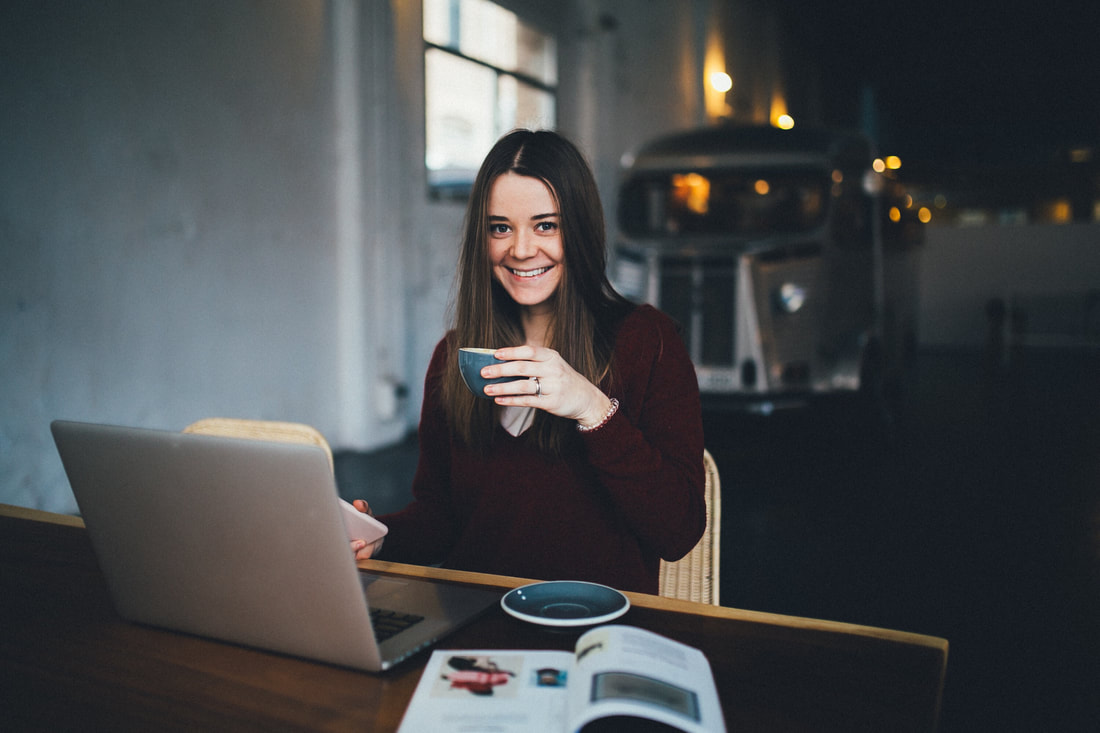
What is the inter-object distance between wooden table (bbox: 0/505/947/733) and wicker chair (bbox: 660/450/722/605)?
0.40 meters

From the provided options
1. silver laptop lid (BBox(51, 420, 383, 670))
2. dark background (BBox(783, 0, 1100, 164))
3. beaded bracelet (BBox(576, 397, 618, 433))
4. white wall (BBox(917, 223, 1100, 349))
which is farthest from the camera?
white wall (BBox(917, 223, 1100, 349))

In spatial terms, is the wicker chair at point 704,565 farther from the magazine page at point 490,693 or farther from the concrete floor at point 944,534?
the concrete floor at point 944,534

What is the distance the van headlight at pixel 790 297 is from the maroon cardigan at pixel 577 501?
375 centimetres

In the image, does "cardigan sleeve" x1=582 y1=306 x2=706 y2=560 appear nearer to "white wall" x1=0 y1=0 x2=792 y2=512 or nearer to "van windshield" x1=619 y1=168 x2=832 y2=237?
"white wall" x1=0 y1=0 x2=792 y2=512

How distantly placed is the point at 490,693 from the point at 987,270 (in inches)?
568

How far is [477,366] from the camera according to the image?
90 cm

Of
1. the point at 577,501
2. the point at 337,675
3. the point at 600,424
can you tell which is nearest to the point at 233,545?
the point at 337,675

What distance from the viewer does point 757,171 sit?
5.09 metres

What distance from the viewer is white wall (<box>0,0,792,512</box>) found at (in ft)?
9.45

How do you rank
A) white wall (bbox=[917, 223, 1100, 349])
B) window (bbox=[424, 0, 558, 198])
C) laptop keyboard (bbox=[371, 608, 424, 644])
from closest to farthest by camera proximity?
laptop keyboard (bbox=[371, 608, 424, 644]), window (bbox=[424, 0, 558, 198]), white wall (bbox=[917, 223, 1100, 349])

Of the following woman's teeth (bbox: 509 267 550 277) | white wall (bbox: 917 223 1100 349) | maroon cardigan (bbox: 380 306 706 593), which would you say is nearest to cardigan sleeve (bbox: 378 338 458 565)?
maroon cardigan (bbox: 380 306 706 593)

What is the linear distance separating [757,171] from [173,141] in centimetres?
343

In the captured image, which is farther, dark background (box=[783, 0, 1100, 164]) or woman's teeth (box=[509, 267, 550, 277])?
dark background (box=[783, 0, 1100, 164])

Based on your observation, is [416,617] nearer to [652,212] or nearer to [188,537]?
[188,537]
